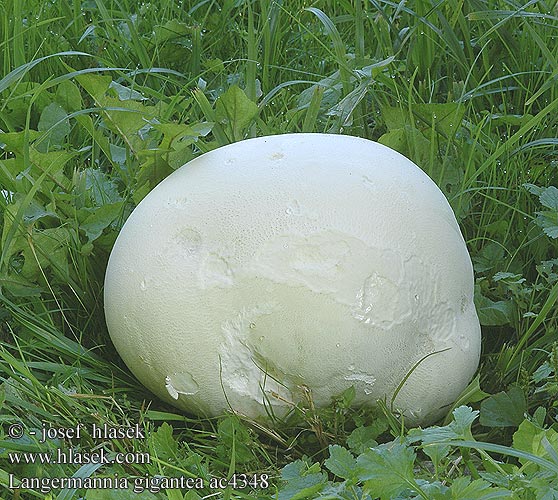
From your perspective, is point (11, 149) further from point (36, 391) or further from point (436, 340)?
point (436, 340)

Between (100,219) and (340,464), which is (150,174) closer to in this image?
(100,219)

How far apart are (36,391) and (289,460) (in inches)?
21.9

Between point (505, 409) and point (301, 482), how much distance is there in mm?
586

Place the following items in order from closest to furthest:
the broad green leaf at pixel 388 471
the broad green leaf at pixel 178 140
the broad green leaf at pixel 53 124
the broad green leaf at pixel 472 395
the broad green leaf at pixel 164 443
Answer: the broad green leaf at pixel 388 471
the broad green leaf at pixel 164 443
the broad green leaf at pixel 472 395
the broad green leaf at pixel 178 140
the broad green leaf at pixel 53 124

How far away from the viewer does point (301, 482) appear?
1.49m

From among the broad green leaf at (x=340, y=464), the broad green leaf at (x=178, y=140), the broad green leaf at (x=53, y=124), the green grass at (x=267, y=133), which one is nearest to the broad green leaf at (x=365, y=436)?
the green grass at (x=267, y=133)

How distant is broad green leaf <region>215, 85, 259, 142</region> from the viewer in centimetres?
219

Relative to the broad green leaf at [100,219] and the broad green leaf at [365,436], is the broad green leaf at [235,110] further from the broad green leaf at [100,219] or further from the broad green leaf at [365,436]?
the broad green leaf at [365,436]

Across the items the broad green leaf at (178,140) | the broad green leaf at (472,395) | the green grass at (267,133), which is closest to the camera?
the green grass at (267,133)

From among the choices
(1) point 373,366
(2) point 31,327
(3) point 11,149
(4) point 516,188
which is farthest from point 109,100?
(4) point 516,188

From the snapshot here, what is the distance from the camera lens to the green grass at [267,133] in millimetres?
1629

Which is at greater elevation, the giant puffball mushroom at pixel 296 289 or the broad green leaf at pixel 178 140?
the broad green leaf at pixel 178 140

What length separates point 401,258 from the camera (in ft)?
5.96

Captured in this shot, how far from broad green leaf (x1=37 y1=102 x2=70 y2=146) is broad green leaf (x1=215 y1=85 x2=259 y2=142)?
0.46 meters
